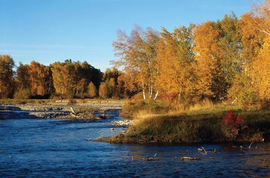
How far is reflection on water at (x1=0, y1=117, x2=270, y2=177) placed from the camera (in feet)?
47.6

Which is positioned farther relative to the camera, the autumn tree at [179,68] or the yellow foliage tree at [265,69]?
the autumn tree at [179,68]

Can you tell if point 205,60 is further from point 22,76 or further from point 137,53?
Result: point 22,76

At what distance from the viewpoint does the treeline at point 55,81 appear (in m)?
96.5

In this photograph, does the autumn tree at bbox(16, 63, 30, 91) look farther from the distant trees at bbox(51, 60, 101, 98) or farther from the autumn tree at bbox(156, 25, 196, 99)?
the autumn tree at bbox(156, 25, 196, 99)

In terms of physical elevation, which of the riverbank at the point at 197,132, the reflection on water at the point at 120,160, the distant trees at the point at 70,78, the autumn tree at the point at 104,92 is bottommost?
the reflection on water at the point at 120,160

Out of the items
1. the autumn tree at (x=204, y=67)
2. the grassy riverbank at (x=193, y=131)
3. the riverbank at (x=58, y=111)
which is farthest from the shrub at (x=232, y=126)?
the riverbank at (x=58, y=111)

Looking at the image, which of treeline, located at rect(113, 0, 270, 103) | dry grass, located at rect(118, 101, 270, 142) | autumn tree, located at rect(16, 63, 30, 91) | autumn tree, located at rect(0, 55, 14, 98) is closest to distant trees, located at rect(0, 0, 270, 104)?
treeline, located at rect(113, 0, 270, 103)

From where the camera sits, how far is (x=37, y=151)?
19.5 metres

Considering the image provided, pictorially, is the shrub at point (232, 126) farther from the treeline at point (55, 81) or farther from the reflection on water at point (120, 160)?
the treeline at point (55, 81)

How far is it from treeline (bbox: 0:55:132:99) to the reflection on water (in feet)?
233

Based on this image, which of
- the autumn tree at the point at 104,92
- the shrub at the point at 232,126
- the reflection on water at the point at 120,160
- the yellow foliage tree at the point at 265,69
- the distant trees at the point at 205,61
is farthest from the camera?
the autumn tree at the point at 104,92

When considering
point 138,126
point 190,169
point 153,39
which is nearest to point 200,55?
point 153,39

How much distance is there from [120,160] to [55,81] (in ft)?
297

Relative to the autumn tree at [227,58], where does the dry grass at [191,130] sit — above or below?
below
